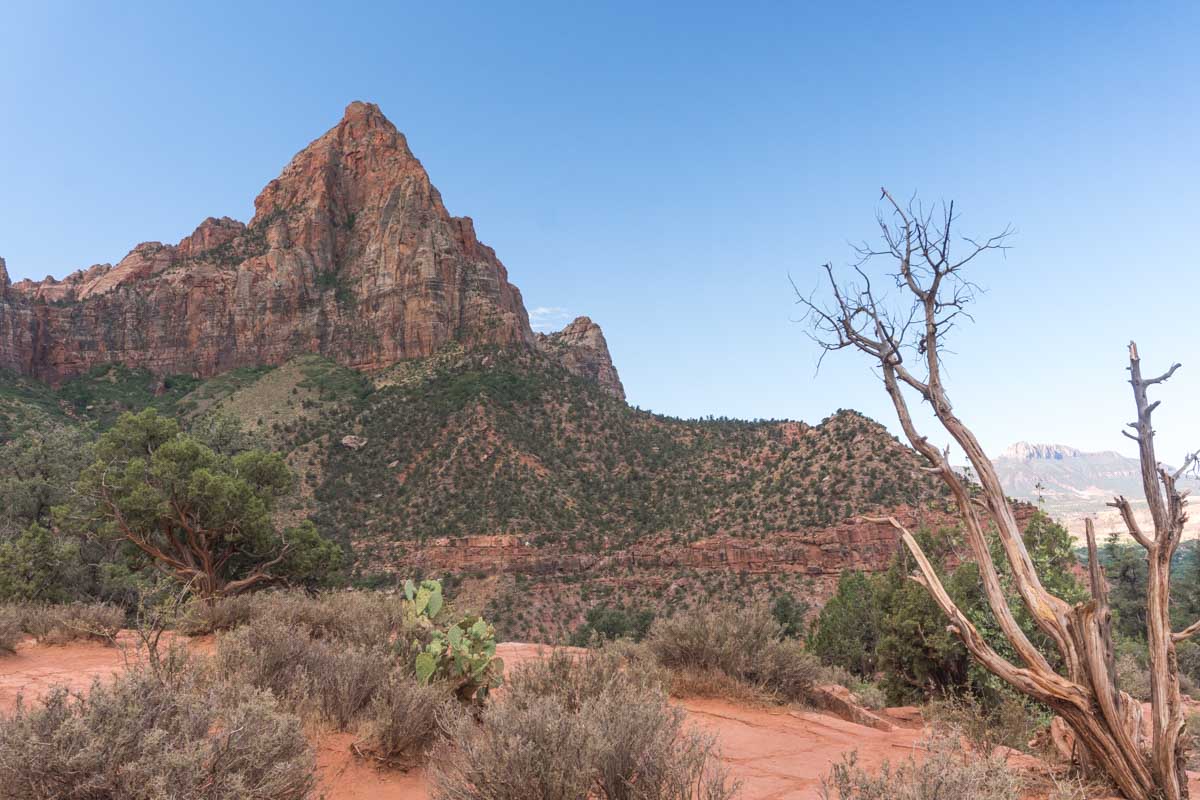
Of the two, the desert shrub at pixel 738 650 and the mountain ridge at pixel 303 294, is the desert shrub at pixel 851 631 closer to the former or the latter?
the desert shrub at pixel 738 650

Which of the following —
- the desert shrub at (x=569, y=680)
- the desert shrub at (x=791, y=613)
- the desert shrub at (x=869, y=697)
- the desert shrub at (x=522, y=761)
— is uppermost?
the desert shrub at (x=522, y=761)

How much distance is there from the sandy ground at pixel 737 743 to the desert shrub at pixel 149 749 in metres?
0.70

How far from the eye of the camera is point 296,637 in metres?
5.97

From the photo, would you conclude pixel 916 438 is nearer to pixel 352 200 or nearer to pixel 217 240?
pixel 352 200

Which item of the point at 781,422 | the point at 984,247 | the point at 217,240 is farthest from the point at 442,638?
the point at 217,240

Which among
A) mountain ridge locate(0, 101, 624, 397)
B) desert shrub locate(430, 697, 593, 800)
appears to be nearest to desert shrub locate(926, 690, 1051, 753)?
desert shrub locate(430, 697, 593, 800)

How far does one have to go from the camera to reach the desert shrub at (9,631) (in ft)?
29.9

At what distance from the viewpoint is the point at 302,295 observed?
71.9 m

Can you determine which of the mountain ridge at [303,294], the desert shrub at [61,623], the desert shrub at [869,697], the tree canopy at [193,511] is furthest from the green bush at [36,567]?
the mountain ridge at [303,294]

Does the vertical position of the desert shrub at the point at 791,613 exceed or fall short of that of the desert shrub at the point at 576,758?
it falls short

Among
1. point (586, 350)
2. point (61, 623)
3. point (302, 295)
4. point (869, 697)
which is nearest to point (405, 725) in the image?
point (869, 697)

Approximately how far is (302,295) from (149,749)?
76.9 metres

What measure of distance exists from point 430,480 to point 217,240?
61.1 meters

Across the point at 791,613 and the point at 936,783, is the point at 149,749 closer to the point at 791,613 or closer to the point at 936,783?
the point at 936,783
